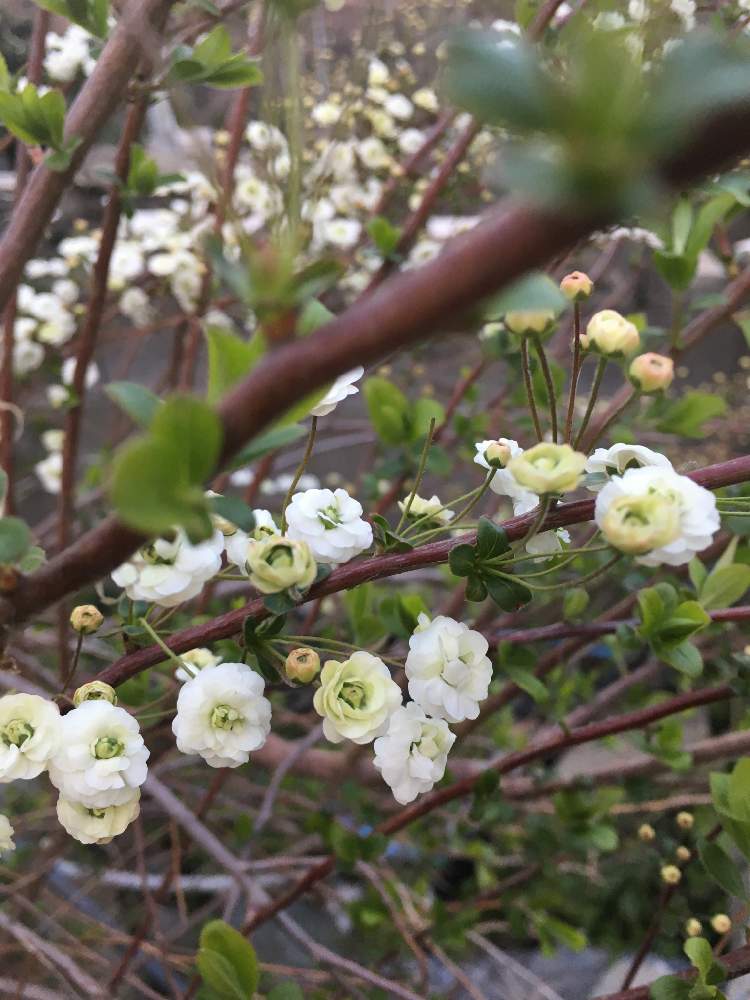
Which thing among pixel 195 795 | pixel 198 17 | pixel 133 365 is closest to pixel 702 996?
pixel 195 795

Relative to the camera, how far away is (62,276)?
1.35 metres

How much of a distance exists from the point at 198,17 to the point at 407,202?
0.49 m

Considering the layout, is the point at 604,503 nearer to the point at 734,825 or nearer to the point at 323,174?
the point at 323,174

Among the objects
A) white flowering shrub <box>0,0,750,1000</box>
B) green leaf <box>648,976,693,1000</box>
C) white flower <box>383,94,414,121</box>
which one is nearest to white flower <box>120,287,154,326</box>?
white flowering shrub <box>0,0,750,1000</box>

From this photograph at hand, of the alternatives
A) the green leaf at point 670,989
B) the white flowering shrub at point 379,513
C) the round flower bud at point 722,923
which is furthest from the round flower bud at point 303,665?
the round flower bud at point 722,923

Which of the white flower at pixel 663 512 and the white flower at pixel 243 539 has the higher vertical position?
the white flower at pixel 663 512

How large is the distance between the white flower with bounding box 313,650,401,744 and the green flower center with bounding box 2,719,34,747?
0.14 metres

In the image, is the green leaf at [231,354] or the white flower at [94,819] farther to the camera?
the white flower at [94,819]

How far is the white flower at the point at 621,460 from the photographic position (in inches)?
14.1

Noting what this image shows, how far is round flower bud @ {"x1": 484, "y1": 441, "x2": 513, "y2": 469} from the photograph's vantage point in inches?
14.4

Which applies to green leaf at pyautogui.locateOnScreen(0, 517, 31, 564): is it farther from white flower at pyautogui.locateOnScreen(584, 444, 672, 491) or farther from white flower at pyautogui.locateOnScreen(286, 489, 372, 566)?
white flower at pyautogui.locateOnScreen(584, 444, 672, 491)

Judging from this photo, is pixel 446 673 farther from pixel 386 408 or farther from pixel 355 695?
pixel 386 408

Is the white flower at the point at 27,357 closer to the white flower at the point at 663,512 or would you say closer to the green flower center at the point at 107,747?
the green flower center at the point at 107,747

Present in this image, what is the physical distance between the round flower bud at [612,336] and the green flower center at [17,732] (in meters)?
0.33
